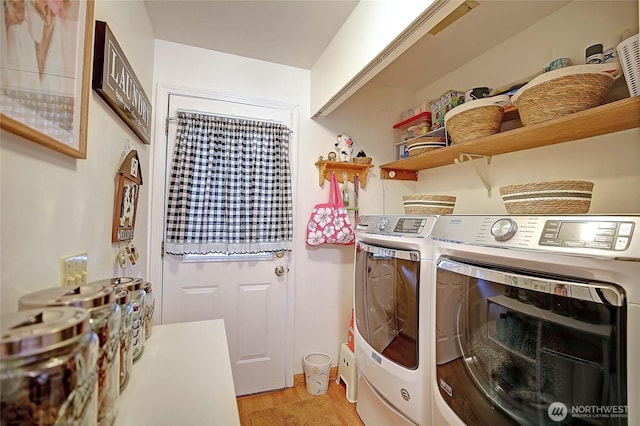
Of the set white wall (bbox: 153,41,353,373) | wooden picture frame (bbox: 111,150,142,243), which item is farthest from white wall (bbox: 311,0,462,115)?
wooden picture frame (bbox: 111,150,142,243)

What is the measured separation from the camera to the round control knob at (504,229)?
882 mm

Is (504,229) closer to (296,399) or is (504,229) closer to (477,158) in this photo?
(477,158)

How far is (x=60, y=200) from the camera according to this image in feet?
2.40

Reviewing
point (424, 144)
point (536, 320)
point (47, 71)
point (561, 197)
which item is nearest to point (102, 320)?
point (47, 71)

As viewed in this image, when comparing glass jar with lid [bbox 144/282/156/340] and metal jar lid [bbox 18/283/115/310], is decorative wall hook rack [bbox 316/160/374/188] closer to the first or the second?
glass jar with lid [bbox 144/282/156/340]

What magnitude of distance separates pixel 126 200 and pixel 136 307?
1.83 ft

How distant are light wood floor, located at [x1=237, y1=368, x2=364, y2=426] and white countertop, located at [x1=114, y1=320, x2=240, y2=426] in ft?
3.50

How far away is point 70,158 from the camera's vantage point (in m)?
0.77

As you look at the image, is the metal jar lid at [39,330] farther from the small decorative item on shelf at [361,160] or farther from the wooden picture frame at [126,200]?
the small decorative item on shelf at [361,160]

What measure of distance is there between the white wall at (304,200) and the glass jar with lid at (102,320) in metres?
1.59

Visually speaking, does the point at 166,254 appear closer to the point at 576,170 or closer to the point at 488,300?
the point at 488,300

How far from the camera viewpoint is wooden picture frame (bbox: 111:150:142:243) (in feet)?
3.75

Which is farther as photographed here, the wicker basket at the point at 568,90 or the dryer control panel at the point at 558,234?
the wicker basket at the point at 568,90

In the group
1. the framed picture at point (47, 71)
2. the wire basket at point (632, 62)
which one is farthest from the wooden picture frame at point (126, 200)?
the wire basket at point (632, 62)
